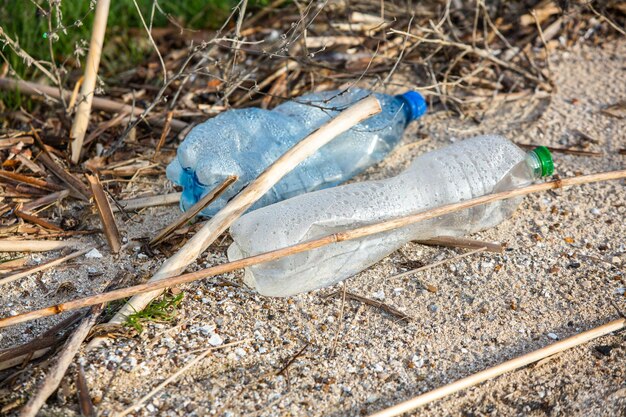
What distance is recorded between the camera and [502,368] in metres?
2.17

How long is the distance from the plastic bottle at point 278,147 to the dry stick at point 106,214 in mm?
282

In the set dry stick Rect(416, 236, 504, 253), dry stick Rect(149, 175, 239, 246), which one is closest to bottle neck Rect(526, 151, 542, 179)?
dry stick Rect(416, 236, 504, 253)

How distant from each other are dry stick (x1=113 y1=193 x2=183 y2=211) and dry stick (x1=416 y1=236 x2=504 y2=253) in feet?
3.24

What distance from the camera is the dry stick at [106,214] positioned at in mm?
2712

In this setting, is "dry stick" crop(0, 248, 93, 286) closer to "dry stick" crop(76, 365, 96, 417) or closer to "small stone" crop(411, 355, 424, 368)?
"dry stick" crop(76, 365, 96, 417)

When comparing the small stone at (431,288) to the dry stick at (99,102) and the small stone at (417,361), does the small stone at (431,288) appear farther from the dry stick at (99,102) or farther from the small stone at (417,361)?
the dry stick at (99,102)

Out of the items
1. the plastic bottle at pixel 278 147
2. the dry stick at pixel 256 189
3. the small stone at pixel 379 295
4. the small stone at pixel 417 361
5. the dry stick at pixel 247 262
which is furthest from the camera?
the plastic bottle at pixel 278 147

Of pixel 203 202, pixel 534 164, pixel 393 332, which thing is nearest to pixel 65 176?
pixel 203 202

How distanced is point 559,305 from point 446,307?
380 mm

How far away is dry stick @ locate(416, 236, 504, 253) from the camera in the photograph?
2701mm

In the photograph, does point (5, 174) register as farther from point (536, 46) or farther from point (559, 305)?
point (536, 46)

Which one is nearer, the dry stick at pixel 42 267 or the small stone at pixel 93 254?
the dry stick at pixel 42 267

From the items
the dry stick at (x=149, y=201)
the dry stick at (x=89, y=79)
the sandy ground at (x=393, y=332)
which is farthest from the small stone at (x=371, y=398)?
the dry stick at (x=89, y=79)

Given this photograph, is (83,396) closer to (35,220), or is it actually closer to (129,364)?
(129,364)
